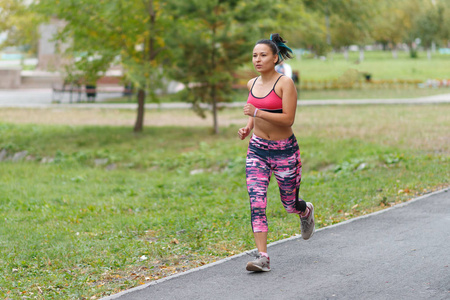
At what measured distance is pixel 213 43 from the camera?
56.6 feet

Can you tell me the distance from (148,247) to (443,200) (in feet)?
13.7

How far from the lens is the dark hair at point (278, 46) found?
18.4ft

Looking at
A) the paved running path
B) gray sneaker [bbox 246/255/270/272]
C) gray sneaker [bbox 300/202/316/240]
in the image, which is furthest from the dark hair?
the paved running path

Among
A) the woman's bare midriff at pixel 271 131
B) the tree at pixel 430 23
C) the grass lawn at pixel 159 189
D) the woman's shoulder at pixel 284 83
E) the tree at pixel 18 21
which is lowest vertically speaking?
the grass lawn at pixel 159 189

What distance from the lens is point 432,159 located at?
456 inches

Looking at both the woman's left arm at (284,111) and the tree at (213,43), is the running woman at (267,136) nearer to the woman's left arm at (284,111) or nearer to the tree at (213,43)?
the woman's left arm at (284,111)

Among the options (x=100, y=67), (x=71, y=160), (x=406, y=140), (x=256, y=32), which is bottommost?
(x=71, y=160)

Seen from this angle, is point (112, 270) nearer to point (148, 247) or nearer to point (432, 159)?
point (148, 247)

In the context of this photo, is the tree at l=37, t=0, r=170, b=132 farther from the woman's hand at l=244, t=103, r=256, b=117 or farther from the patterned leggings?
the woman's hand at l=244, t=103, r=256, b=117

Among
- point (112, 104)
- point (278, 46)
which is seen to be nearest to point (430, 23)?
point (112, 104)

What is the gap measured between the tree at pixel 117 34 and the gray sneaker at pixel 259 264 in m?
11.5

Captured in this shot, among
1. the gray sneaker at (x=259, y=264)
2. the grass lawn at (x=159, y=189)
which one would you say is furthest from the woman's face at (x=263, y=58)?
the grass lawn at (x=159, y=189)

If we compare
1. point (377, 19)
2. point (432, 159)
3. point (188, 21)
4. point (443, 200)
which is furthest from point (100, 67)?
point (377, 19)

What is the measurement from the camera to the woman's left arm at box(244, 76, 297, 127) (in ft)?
17.8
